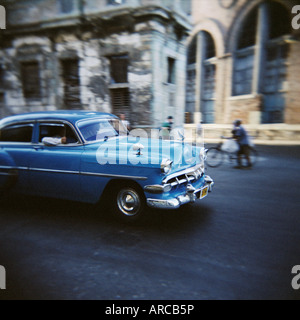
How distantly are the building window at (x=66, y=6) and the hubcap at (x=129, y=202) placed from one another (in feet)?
37.6

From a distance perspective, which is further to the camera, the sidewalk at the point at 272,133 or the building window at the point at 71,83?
the sidewalk at the point at 272,133

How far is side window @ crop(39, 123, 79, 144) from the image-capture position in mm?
4324

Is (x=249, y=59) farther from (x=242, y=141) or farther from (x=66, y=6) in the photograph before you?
(x=66, y=6)

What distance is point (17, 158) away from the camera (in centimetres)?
450

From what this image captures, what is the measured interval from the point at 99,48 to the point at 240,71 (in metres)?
9.64

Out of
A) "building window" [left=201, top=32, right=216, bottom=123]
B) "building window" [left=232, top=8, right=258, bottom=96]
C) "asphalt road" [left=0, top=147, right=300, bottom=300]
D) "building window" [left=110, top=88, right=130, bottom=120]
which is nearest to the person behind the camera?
"asphalt road" [left=0, top=147, right=300, bottom=300]

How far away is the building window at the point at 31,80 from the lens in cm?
1345

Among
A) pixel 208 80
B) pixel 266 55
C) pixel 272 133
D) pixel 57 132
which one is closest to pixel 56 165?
pixel 57 132

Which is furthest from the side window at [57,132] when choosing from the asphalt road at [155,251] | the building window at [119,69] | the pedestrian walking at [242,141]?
the building window at [119,69]

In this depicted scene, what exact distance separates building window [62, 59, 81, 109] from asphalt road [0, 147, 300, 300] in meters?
8.64

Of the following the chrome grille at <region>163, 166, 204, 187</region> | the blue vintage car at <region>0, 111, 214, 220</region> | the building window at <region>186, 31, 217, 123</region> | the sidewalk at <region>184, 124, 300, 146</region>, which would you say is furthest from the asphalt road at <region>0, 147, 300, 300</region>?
the building window at <region>186, 31, 217, 123</region>

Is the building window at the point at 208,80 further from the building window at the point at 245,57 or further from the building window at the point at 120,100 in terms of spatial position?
the building window at the point at 120,100

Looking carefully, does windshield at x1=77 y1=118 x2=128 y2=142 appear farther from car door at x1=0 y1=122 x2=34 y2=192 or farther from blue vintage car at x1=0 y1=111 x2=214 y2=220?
car door at x1=0 y1=122 x2=34 y2=192

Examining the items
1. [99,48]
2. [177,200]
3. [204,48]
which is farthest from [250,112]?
[177,200]
